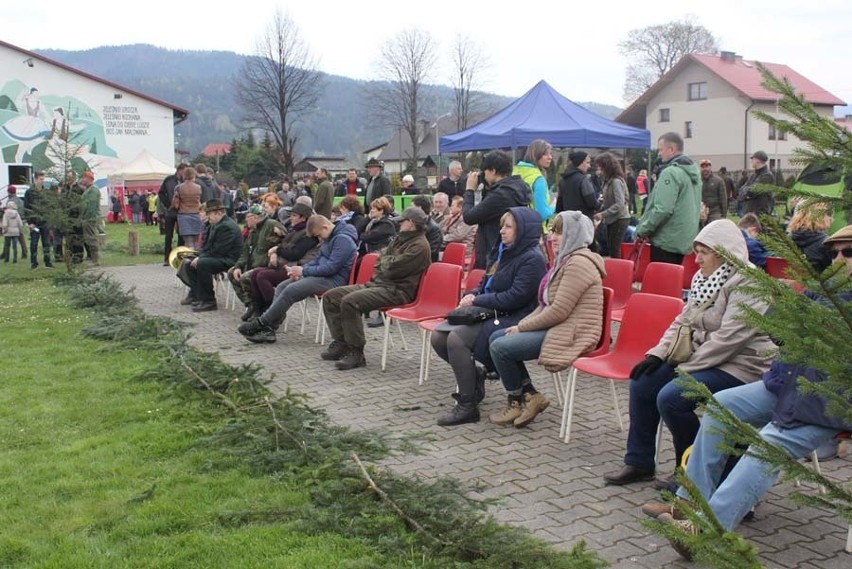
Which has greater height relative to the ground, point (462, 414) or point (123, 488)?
point (462, 414)

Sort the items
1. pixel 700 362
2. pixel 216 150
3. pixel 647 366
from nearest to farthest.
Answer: pixel 700 362 → pixel 647 366 → pixel 216 150

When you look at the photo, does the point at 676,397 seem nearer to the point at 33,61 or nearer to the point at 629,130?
the point at 629,130

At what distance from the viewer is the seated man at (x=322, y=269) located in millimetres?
8508

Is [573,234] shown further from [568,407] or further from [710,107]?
[710,107]

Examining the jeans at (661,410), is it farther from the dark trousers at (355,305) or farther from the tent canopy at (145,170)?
the tent canopy at (145,170)

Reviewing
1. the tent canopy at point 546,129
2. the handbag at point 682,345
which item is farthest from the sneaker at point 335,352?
the tent canopy at point 546,129

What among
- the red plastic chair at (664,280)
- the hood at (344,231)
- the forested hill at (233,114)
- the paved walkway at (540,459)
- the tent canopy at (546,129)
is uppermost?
the forested hill at (233,114)

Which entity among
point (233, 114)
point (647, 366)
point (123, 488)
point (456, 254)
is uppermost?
point (233, 114)

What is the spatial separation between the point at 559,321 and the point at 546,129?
9.10 m

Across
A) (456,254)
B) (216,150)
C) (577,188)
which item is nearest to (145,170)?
(577,188)

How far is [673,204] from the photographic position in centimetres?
756

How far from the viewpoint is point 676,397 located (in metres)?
4.17

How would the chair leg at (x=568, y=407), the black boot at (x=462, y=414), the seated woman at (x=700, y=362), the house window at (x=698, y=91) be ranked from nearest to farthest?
1. the seated woman at (x=700, y=362)
2. the chair leg at (x=568, y=407)
3. the black boot at (x=462, y=414)
4. the house window at (x=698, y=91)

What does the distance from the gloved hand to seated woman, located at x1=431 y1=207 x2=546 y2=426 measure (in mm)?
1433
